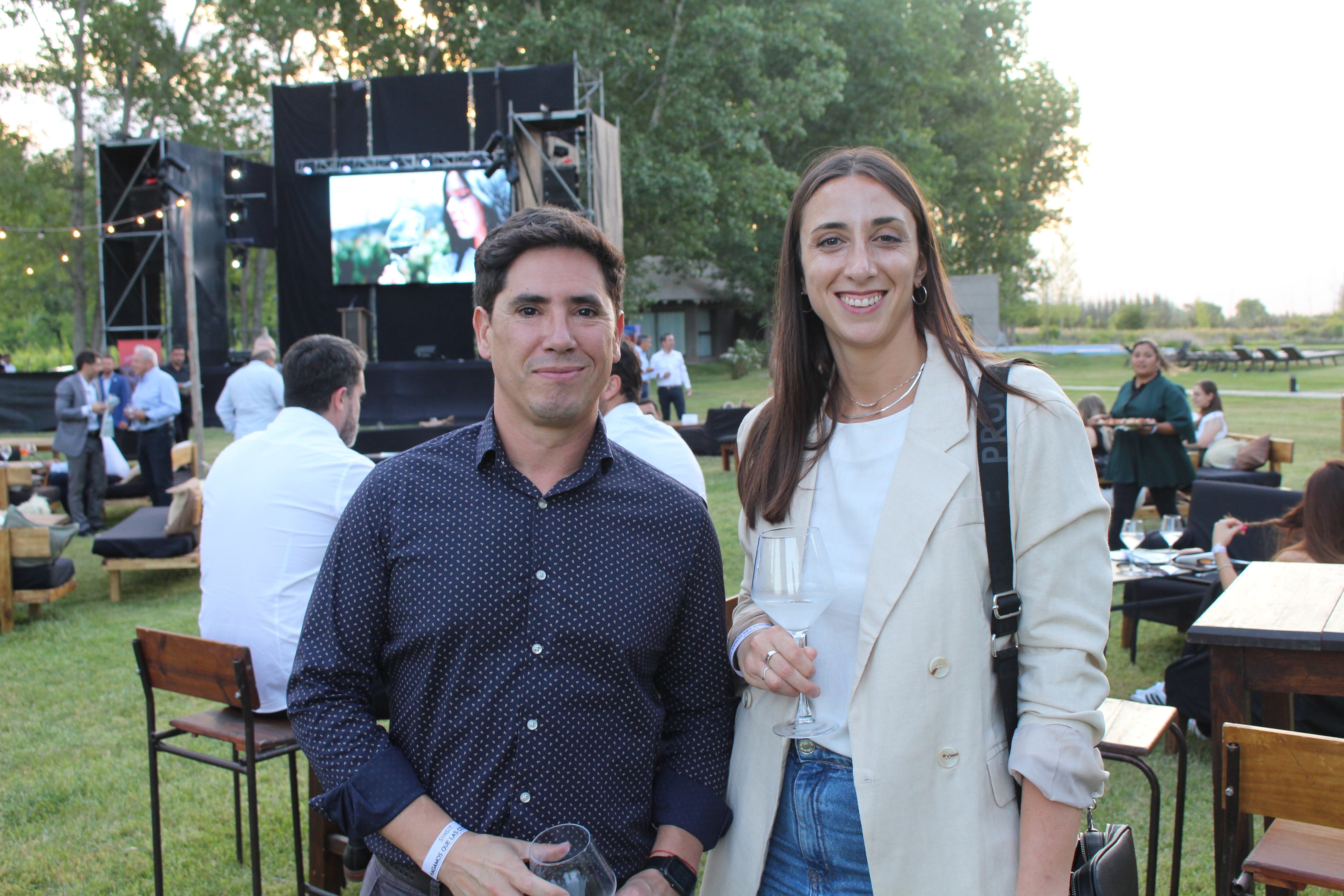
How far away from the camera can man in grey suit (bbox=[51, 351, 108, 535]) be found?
10211 mm

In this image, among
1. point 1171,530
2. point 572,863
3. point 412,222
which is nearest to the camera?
point 572,863

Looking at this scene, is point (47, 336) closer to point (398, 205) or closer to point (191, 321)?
point (398, 205)

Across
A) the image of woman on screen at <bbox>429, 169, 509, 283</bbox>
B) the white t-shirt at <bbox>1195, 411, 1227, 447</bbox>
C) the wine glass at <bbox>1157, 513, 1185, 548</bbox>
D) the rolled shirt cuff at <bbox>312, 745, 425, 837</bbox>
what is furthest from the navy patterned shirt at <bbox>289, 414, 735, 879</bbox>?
the image of woman on screen at <bbox>429, 169, 509, 283</bbox>

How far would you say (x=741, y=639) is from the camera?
1669mm

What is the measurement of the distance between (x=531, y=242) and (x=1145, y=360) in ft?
24.5

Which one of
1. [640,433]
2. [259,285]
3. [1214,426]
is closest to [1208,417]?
[1214,426]

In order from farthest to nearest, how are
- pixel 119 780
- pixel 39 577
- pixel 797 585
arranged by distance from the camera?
pixel 39 577
pixel 119 780
pixel 797 585

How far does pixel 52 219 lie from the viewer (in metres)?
29.2

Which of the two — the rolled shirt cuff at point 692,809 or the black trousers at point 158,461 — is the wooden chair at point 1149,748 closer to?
the rolled shirt cuff at point 692,809

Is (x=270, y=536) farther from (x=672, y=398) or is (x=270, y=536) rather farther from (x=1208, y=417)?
(x=672, y=398)

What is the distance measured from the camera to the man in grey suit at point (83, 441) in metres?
10.2

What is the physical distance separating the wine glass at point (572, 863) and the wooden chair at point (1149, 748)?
1970 mm

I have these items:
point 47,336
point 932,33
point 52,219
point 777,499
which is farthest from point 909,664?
point 47,336

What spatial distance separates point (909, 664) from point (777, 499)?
0.38 metres
